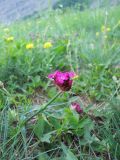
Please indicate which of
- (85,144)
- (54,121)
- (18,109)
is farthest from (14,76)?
(85,144)

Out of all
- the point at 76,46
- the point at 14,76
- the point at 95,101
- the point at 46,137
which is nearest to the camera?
the point at 46,137

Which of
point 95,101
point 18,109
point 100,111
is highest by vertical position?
point 18,109

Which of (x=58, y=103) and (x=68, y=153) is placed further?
(x=58, y=103)

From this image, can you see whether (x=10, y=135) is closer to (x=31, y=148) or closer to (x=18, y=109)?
(x=31, y=148)

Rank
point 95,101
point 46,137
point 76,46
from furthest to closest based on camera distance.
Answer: point 76,46, point 95,101, point 46,137

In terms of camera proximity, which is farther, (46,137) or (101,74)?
(101,74)

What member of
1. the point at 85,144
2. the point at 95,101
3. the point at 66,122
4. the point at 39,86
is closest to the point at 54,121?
the point at 66,122

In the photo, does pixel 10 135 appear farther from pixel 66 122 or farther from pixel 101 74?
pixel 101 74

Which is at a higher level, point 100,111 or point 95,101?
point 100,111
